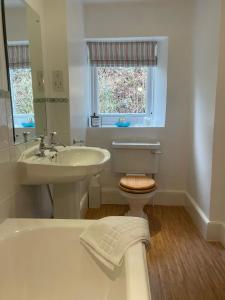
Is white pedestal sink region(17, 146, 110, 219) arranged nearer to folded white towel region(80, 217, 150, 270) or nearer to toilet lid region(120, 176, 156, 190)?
folded white towel region(80, 217, 150, 270)

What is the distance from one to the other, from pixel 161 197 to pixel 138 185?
2.51 ft

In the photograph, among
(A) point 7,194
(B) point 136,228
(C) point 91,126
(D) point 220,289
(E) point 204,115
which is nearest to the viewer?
(B) point 136,228

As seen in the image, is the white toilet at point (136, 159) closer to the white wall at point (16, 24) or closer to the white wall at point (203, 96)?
the white wall at point (203, 96)

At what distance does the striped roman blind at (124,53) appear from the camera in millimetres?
2752

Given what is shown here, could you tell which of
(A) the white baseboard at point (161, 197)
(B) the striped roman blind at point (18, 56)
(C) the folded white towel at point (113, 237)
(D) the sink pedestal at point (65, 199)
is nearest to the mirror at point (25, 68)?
(B) the striped roman blind at point (18, 56)

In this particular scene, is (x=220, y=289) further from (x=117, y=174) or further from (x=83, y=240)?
(x=117, y=174)

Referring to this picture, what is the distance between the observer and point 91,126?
2.87 m

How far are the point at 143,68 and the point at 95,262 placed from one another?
2.36m

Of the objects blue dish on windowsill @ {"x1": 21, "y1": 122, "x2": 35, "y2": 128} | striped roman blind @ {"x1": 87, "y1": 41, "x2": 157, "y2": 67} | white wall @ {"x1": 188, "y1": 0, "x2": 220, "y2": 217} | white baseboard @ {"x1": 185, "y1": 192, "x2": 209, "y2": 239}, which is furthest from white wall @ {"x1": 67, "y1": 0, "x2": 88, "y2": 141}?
white baseboard @ {"x1": 185, "y1": 192, "x2": 209, "y2": 239}

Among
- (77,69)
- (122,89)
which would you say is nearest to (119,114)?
(122,89)

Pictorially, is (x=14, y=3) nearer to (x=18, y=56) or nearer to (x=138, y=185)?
(x=18, y=56)

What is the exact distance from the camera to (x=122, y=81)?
293 centimetres

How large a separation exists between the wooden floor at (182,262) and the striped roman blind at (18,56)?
1.75 meters

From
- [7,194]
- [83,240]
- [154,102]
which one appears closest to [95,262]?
[83,240]
